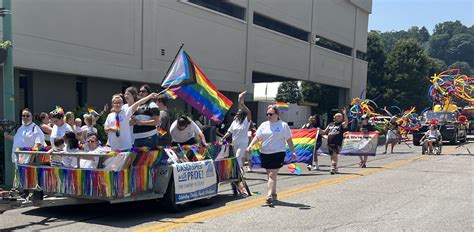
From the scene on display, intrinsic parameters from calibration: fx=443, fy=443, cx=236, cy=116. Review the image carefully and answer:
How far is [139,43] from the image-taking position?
1888cm

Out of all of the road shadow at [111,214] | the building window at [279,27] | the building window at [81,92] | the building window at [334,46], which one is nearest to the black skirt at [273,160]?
the road shadow at [111,214]

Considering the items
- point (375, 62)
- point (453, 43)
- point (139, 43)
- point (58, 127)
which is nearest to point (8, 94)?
point (58, 127)

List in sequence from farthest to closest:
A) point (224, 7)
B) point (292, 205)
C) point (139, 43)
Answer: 1. point (224, 7)
2. point (139, 43)
3. point (292, 205)

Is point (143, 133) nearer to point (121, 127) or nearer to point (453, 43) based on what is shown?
point (121, 127)

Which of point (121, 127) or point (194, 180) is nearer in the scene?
point (121, 127)

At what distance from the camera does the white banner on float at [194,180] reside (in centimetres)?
689

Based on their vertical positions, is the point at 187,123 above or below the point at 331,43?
below

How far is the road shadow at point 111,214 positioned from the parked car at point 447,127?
69.3ft

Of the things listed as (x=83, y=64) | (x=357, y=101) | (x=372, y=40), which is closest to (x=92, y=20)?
(x=83, y=64)

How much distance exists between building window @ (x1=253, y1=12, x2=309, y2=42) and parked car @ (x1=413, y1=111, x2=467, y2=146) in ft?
35.6

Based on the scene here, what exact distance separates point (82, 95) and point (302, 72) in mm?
18494

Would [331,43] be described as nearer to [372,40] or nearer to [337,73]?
[337,73]

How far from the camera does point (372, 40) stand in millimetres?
56562

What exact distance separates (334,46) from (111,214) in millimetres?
35105
